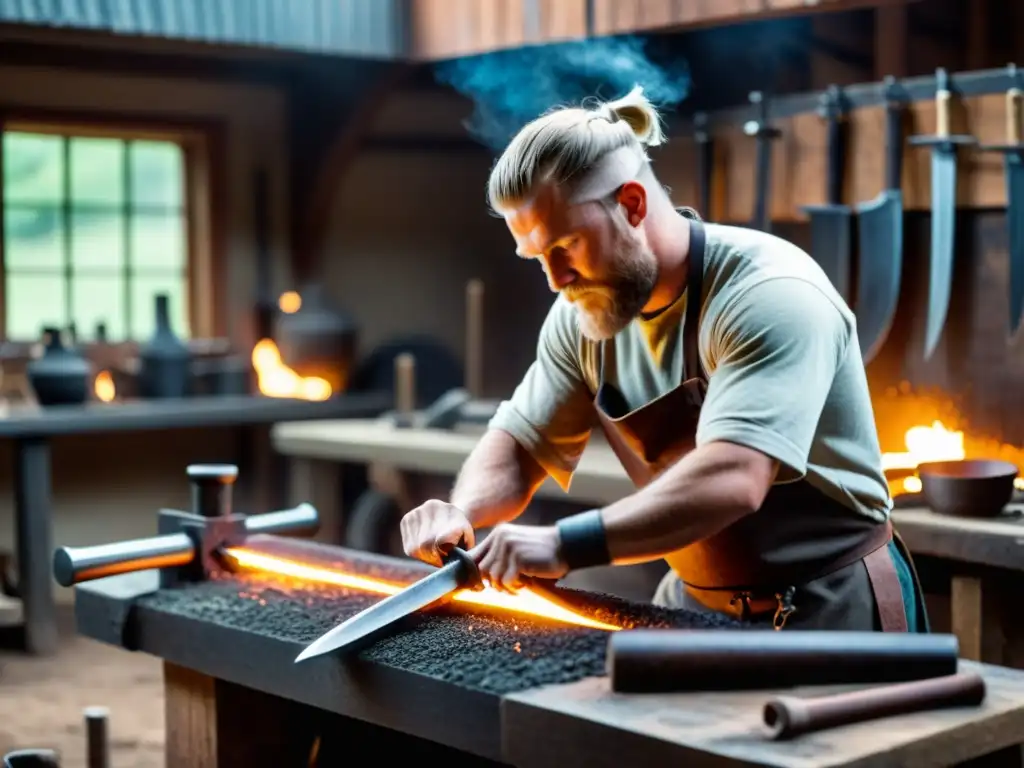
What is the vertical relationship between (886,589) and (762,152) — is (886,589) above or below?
below

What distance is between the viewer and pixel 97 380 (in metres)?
7.44

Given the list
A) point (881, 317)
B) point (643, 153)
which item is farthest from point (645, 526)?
point (881, 317)

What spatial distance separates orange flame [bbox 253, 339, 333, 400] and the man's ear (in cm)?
513

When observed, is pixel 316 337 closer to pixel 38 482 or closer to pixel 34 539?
pixel 38 482

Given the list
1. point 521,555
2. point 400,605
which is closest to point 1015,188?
point 521,555

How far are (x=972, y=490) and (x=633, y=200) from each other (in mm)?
1829

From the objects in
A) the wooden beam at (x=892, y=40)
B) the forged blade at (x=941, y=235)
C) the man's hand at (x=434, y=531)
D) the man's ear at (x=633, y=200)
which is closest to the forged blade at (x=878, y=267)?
the forged blade at (x=941, y=235)

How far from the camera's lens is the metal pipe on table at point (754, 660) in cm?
214

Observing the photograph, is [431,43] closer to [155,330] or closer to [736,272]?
[155,330]

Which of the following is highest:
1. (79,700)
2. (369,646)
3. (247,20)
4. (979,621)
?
(247,20)

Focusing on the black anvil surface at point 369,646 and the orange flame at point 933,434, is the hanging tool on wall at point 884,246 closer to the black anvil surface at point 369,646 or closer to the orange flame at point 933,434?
the orange flame at point 933,434

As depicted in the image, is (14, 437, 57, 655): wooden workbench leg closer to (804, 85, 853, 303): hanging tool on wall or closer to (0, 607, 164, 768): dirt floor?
(0, 607, 164, 768): dirt floor

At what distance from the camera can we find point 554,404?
309 cm

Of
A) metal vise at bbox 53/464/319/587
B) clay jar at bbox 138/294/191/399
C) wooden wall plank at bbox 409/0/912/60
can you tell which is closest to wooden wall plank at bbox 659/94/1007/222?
wooden wall plank at bbox 409/0/912/60
